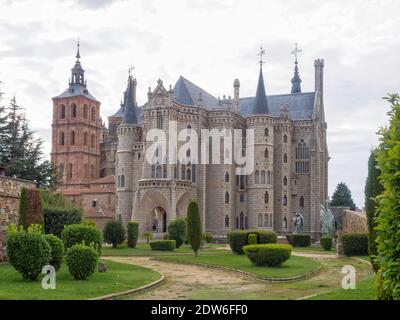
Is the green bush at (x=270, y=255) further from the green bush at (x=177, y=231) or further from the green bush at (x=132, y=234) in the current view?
the green bush at (x=132, y=234)

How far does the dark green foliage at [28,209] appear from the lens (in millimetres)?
21391

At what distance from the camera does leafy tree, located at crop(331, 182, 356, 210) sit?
277 feet

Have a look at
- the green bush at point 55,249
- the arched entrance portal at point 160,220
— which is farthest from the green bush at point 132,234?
the green bush at point 55,249

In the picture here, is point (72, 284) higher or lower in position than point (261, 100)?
lower

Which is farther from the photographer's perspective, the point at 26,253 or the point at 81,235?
the point at 81,235

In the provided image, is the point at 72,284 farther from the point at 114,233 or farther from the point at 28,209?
the point at 114,233

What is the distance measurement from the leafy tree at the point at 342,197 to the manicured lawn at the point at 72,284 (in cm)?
6790

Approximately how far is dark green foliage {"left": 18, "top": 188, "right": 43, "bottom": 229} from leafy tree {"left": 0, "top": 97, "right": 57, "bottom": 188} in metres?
15.3

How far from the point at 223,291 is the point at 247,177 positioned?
41.4m

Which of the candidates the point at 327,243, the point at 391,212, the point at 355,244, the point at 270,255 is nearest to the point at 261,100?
the point at 327,243

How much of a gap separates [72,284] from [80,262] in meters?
1.27

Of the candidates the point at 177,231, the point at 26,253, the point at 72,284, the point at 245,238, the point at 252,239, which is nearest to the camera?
the point at 72,284

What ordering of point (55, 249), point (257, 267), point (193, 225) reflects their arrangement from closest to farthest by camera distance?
1. point (55, 249)
2. point (257, 267)
3. point (193, 225)

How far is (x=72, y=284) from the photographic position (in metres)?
16.0
